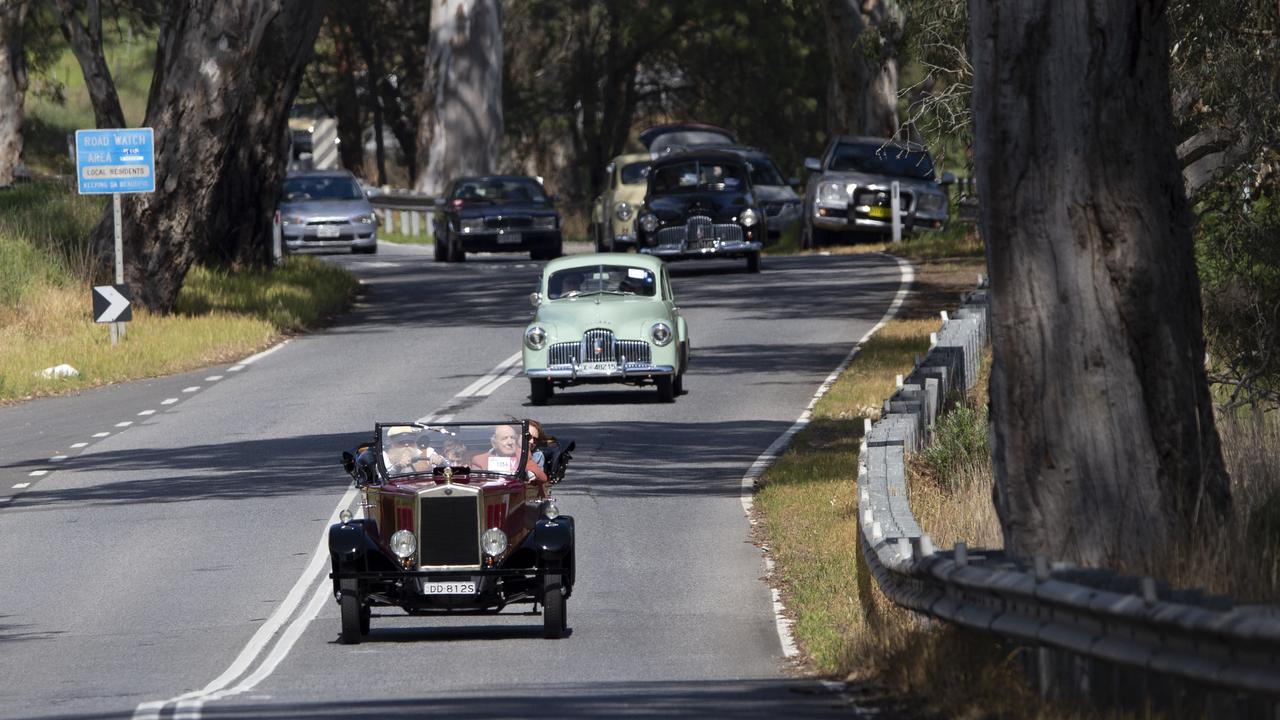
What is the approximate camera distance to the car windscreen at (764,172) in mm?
46438

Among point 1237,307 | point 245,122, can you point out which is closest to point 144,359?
point 245,122

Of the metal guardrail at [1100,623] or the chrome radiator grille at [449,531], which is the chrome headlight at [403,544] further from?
the metal guardrail at [1100,623]

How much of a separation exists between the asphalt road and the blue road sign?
2999 millimetres

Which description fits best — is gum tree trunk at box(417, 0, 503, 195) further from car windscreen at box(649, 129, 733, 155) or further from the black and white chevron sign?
the black and white chevron sign

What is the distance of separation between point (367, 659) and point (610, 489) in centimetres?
693

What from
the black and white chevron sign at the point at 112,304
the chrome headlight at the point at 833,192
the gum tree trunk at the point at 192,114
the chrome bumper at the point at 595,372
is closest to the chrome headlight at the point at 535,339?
the chrome bumper at the point at 595,372

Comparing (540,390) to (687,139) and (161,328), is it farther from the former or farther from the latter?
(687,139)

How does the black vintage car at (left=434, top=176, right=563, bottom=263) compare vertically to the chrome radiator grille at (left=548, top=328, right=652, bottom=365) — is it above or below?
above

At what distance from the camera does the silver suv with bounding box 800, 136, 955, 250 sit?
4312 cm

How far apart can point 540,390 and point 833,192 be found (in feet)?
64.0

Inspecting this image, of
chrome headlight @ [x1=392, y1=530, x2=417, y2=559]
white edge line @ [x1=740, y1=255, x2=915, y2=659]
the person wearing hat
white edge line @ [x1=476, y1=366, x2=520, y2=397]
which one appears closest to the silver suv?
white edge line @ [x1=740, y1=255, x2=915, y2=659]

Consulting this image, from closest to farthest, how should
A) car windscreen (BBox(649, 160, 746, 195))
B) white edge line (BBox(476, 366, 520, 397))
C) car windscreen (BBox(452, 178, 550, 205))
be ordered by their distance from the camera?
1. white edge line (BBox(476, 366, 520, 397))
2. car windscreen (BBox(649, 160, 746, 195))
3. car windscreen (BBox(452, 178, 550, 205))

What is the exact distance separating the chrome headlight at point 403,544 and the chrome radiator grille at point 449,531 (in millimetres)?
53

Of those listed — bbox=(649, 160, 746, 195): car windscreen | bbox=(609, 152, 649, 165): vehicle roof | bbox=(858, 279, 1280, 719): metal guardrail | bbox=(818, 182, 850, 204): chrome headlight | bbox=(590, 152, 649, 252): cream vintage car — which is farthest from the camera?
bbox=(818, 182, 850, 204): chrome headlight
